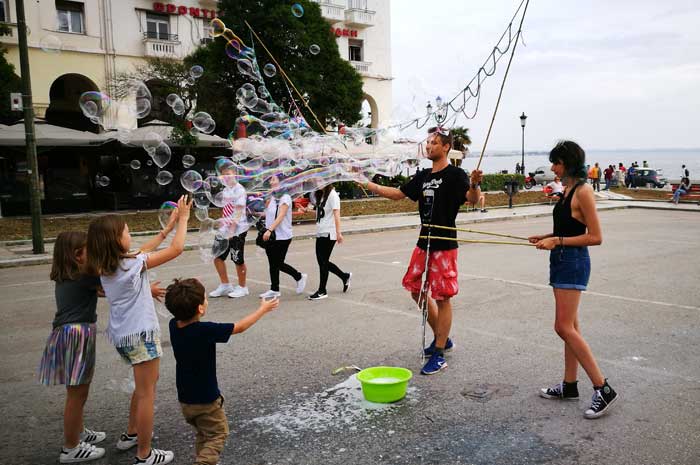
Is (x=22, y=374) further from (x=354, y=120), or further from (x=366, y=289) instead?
(x=354, y=120)

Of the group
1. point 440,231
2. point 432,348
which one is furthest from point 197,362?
point 432,348

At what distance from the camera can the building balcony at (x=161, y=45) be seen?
94.2 ft

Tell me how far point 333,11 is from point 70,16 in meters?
15.6

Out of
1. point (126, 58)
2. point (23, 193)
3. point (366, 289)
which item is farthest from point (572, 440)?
point (126, 58)

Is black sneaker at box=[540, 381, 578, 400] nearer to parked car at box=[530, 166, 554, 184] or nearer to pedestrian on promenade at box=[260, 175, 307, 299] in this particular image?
pedestrian on promenade at box=[260, 175, 307, 299]

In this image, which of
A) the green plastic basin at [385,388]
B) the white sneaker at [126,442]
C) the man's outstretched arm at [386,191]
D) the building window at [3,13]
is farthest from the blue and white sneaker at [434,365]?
the building window at [3,13]

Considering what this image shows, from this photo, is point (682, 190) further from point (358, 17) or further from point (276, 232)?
point (276, 232)

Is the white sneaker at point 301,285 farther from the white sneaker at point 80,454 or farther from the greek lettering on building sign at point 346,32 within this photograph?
the greek lettering on building sign at point 346,32

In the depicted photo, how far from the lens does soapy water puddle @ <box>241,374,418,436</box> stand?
413 cm

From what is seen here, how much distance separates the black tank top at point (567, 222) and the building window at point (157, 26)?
94.1 ft

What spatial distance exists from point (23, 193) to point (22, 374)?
19511 millimetres

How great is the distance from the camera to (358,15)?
3756 cm

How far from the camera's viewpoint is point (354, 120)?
2486 cm

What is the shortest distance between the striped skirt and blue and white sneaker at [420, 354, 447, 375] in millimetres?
2700
